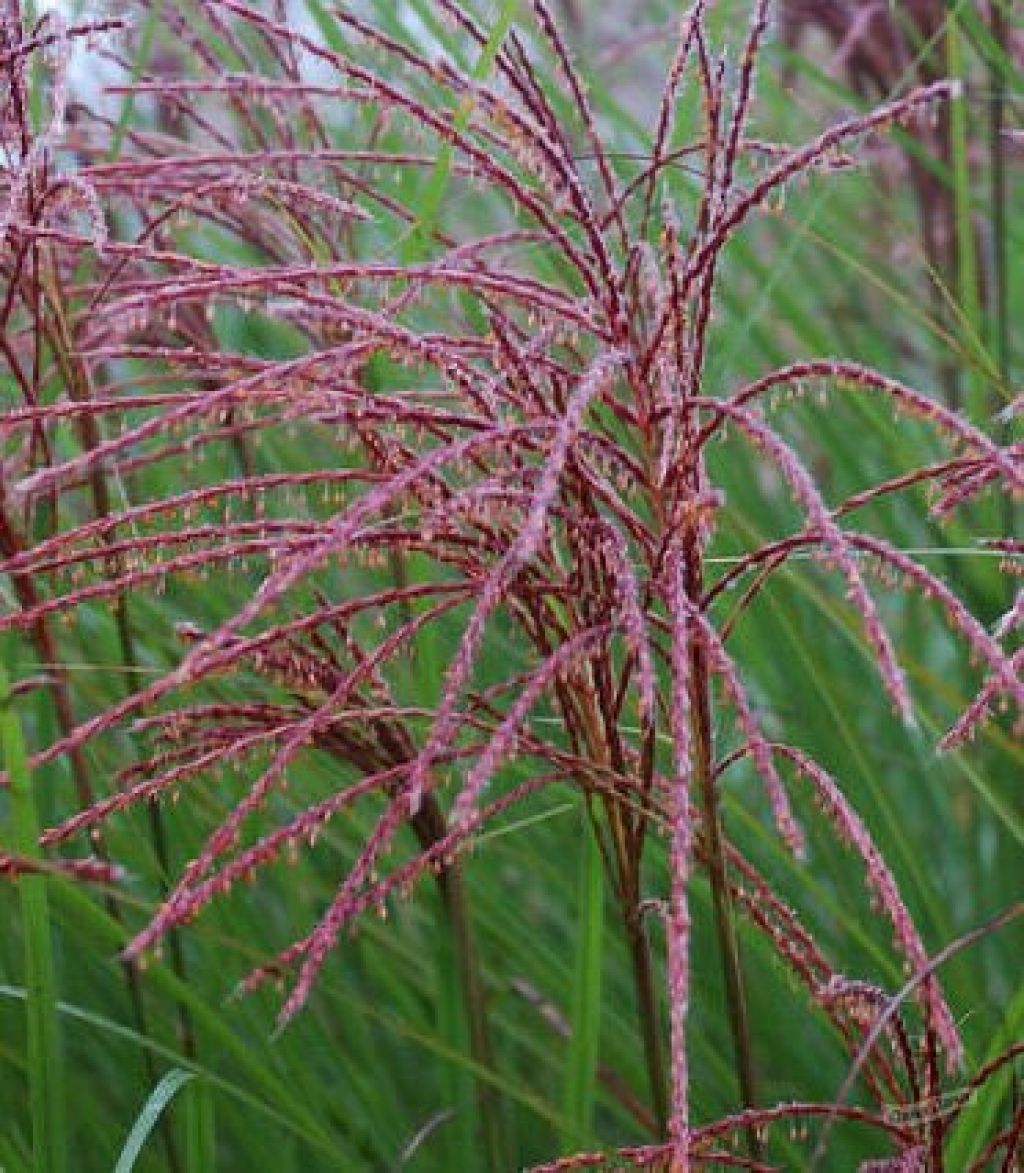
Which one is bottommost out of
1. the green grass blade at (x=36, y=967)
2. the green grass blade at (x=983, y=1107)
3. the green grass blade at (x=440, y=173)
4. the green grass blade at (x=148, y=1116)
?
the green grass blade at (x=983, y=1107)

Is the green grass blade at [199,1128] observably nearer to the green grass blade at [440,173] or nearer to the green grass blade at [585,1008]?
the green grass blade at [585,1008]

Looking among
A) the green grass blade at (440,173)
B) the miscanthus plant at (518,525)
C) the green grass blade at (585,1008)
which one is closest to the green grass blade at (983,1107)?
the miscanthus plant at (518,525)

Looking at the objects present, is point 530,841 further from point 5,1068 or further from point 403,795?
point 403,795

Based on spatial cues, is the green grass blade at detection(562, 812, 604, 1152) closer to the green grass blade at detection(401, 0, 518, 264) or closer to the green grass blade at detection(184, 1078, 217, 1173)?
the green grass blade at detection(184, 1078, 217, 1173)

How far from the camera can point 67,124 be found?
1843 mm

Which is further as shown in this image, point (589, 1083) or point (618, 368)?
point (589, 1083)

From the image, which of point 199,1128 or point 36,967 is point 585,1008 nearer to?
point 199,1128

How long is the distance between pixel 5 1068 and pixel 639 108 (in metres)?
5.65

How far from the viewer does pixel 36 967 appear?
3.83 feet

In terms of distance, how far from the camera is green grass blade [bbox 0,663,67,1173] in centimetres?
108

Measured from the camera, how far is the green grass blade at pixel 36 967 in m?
1.08

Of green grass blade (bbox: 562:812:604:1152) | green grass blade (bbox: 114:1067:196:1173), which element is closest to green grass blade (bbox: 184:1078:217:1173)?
green grass blade (bbox: 114:1067:196:1173)

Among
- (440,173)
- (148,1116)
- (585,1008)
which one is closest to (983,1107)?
(585,1008)

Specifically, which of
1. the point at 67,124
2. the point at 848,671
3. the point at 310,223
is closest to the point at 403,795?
the point at 310,223
